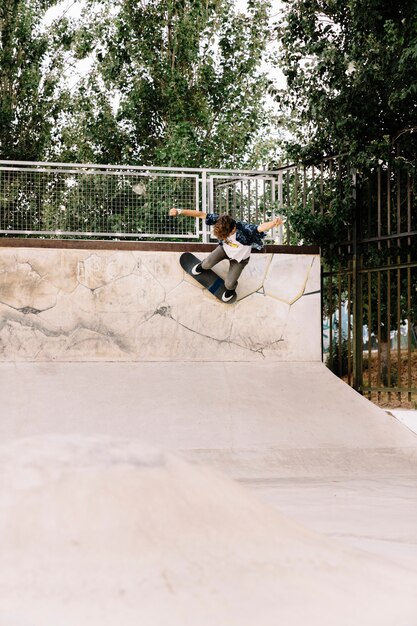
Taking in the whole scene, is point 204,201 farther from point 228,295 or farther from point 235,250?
point 228,295

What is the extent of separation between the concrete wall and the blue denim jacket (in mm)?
334

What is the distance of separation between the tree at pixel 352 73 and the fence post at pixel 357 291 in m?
0.75

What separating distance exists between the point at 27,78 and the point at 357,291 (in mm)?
11570

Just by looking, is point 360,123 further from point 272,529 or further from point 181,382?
point 272,529

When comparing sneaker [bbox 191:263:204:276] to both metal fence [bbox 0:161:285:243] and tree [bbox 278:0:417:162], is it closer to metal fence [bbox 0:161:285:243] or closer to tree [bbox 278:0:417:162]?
metal fence [bbox 0:161:285:243]

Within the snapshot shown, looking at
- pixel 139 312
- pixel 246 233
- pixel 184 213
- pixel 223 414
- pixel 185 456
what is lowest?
pixel 223 414

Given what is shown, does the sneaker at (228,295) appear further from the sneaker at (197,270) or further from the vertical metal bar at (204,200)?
the vertical metal bar at (204,200)

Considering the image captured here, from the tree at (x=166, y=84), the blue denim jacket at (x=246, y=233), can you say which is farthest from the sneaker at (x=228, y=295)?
the tree at (x=166, y=84)

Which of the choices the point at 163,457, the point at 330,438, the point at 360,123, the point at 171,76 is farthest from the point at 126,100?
the point at 163,457

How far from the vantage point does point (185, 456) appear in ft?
12.4

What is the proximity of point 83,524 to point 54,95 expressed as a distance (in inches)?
750

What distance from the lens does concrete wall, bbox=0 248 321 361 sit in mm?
11188

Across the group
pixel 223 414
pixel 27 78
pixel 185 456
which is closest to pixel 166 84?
pixel 27 78

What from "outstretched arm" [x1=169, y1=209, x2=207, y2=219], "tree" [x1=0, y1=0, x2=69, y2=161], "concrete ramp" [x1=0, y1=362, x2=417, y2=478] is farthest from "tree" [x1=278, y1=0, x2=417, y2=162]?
"tree" [x1=0, y1=0, x2=69, y2=161]
